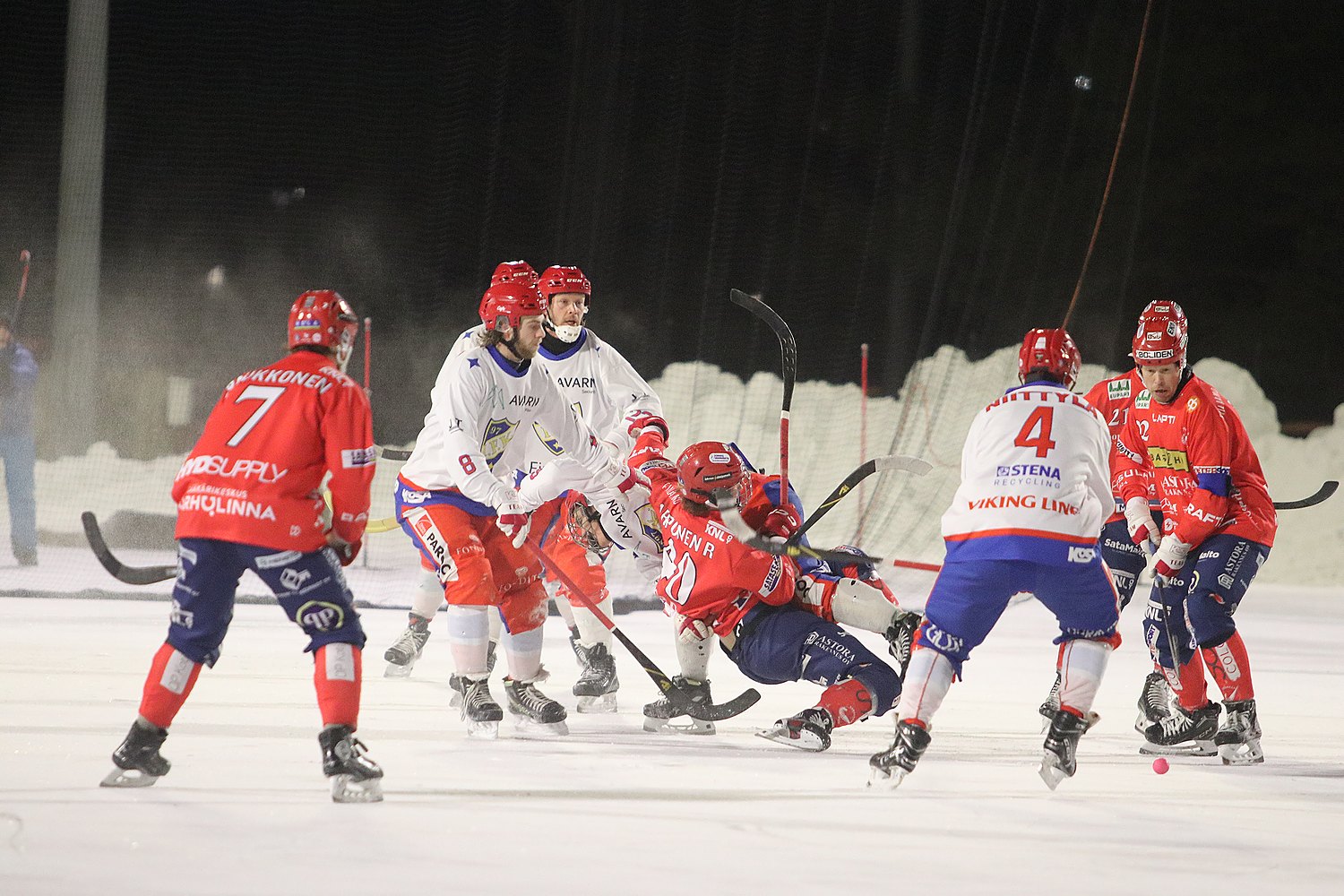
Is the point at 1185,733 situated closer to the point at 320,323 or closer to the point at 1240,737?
the point at 1240,737

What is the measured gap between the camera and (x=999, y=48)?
991cm

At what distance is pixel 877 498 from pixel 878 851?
6.63m

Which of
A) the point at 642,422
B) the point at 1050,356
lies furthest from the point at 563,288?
the point at 1050,356

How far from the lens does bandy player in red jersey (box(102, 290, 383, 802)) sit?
3.06 m

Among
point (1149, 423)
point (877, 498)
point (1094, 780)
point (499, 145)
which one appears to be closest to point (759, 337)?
point (877, 498)

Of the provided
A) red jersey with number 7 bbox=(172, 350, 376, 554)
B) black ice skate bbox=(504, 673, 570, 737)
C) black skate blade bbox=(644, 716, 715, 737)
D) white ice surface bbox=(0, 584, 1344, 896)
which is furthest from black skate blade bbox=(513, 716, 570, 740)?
red jersey with number 7 bbox=(172, 350, 376, 554)

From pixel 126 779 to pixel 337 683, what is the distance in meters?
0.56

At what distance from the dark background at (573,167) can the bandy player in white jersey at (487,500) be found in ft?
15.7

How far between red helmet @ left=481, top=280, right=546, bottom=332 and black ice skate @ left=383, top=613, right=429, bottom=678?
158 centimetres

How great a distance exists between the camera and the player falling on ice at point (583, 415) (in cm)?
480

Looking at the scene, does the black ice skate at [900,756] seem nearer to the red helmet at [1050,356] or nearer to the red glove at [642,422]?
the red helmet at [1050,356]

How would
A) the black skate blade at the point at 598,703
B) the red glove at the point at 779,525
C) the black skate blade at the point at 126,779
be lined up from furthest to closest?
1. the black skate blade at the point at 598,703
2. the red glove at the point at 779,525
3. the black skate blade at the point at 126,779

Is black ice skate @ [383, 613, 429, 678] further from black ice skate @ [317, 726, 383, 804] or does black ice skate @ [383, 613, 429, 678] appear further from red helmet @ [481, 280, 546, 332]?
black ice skate @ [317, 726, 383, 804]

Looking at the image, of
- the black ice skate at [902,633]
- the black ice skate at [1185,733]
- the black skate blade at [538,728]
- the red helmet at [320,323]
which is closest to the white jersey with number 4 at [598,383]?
the black skate blade at [538,728]
